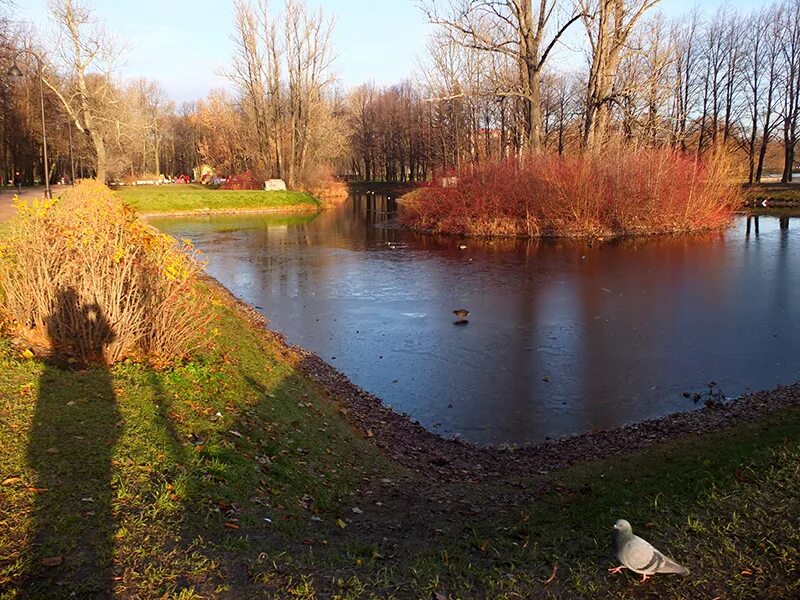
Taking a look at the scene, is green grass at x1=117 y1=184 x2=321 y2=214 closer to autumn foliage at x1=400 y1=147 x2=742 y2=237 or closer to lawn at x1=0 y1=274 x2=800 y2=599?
autumn foliage at x1=400 y1=147 x2=742 y2=237

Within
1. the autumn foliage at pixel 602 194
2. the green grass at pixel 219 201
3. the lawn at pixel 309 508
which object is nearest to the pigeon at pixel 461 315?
the lawn at pixel 309 508

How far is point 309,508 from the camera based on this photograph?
16.0 feet

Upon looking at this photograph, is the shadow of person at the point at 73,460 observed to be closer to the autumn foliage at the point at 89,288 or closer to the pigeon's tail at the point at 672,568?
the autumn foliage at the point at 89,288

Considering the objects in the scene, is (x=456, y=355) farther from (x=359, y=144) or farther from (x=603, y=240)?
(x=359, y=144)

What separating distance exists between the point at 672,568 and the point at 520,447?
390cm

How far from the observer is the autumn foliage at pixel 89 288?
6.72 m

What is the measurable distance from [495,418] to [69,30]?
43.5 m

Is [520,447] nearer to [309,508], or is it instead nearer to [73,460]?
[309,508]

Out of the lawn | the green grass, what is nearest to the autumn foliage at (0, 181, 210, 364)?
the lawn

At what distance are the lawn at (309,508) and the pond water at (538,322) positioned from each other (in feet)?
7.69

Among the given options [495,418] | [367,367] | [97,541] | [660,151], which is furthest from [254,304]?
[660,151]

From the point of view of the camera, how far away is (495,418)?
8297 mm

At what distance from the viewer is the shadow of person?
11.1 ft

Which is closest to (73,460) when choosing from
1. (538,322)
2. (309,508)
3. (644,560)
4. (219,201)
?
(309,508)
